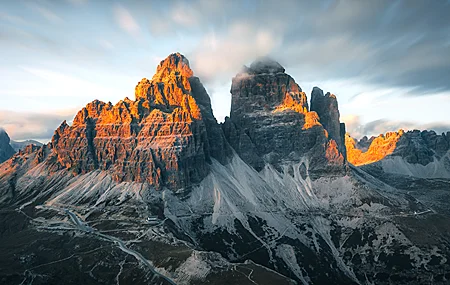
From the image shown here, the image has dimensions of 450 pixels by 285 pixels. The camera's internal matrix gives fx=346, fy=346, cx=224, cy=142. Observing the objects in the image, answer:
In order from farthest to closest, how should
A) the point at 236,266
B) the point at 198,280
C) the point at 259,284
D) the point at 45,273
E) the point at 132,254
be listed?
1. the point at 132,254
2. the point at 45,273
3. the point at 236,266
4. the point at 198,280
5. the point at 259,284

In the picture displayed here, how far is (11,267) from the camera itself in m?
185

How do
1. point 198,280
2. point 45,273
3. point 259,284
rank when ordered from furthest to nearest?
point 45,273
point 198,280
point 259,284

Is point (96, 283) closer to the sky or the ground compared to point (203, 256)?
closer to the ground

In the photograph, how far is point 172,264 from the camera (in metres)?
172

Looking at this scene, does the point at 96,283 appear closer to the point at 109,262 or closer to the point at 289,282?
the point at 109,262

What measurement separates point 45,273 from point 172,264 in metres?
68.2

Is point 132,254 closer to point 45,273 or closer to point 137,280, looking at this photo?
point 137,280

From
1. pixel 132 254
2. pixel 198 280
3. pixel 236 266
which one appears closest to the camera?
pixel 198 280

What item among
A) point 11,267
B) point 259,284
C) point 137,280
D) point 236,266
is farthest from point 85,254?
point 259,284

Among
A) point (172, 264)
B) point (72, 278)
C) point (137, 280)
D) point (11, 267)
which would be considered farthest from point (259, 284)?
point (11, 267)

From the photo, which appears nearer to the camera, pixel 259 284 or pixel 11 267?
pixel 259 284

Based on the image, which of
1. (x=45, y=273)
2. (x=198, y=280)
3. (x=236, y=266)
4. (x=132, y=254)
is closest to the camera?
(x=198, y=280)

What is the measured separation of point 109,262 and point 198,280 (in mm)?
58494

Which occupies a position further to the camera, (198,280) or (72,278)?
(72,278)
